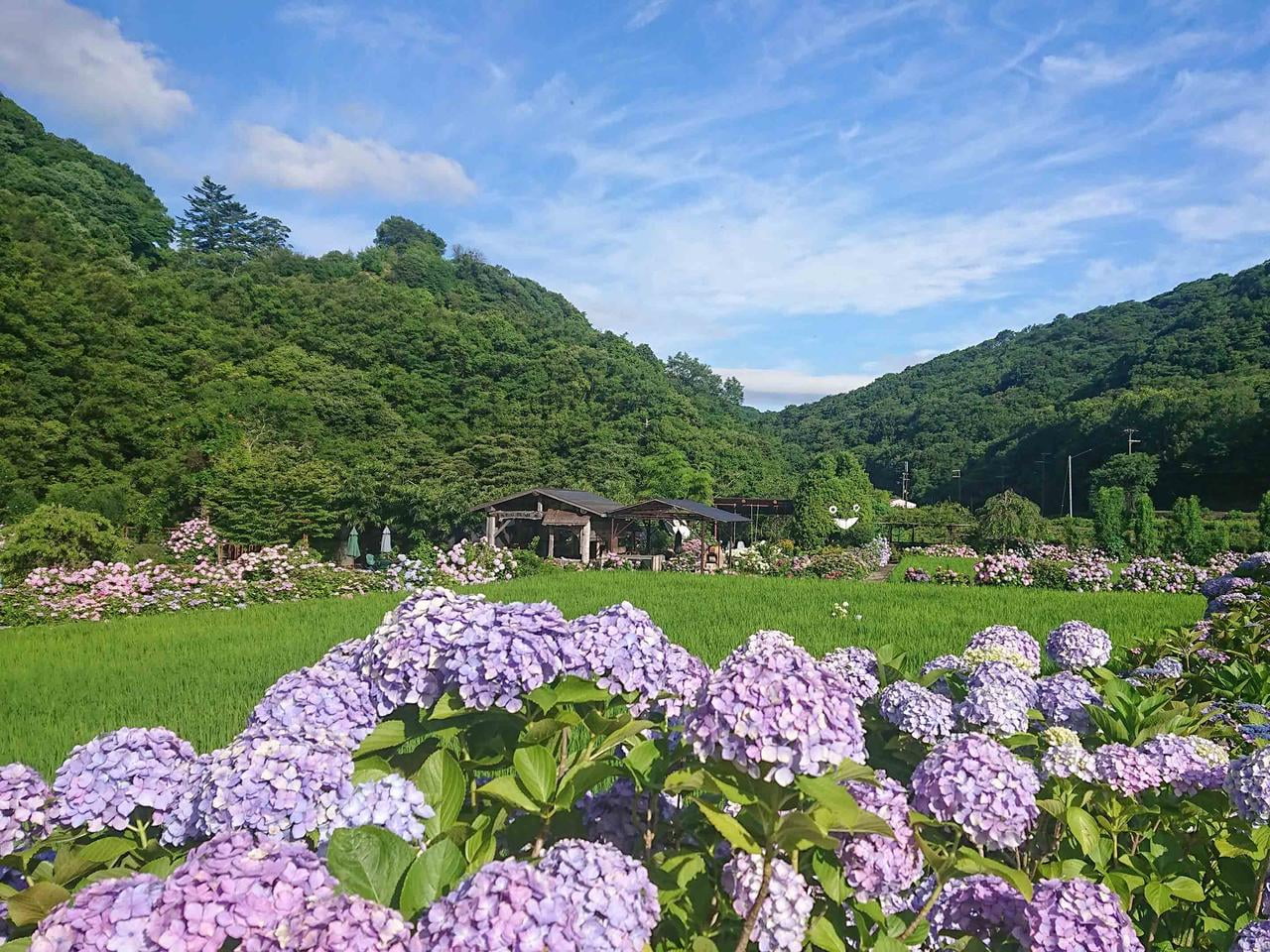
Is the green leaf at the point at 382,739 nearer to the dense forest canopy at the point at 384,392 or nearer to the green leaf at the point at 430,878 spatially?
the green leaf at the point at 430,878

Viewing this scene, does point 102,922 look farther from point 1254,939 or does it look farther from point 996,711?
point 996,711

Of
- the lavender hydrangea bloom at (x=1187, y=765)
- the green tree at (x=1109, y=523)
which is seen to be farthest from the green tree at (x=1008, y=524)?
the lavender hydrangea bloom at (x=1187, y=765)

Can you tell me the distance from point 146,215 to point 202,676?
40.4 m

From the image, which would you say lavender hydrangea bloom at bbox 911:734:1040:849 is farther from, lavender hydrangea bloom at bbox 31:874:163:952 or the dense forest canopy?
the dense forest canopy

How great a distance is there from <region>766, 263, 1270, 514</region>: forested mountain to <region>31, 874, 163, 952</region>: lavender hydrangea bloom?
36.8 metres

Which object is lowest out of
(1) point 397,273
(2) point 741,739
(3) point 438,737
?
(3) point 438,737

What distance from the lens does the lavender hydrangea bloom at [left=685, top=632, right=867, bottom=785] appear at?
1.05 meters

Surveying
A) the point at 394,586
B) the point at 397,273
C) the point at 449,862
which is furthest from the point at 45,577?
the point at 397,273

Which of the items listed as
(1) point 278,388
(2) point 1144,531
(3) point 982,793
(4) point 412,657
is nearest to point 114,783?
(4) point 412,657

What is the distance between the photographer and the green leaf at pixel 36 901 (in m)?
1.02

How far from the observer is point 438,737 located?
157 cm

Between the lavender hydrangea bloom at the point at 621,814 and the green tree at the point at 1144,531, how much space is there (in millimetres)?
20393

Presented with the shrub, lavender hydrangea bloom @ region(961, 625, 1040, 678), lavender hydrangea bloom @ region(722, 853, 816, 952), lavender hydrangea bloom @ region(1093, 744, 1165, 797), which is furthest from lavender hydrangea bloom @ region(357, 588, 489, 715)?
the shrub

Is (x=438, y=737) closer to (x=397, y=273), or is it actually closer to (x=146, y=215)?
(x=146, y=215)
